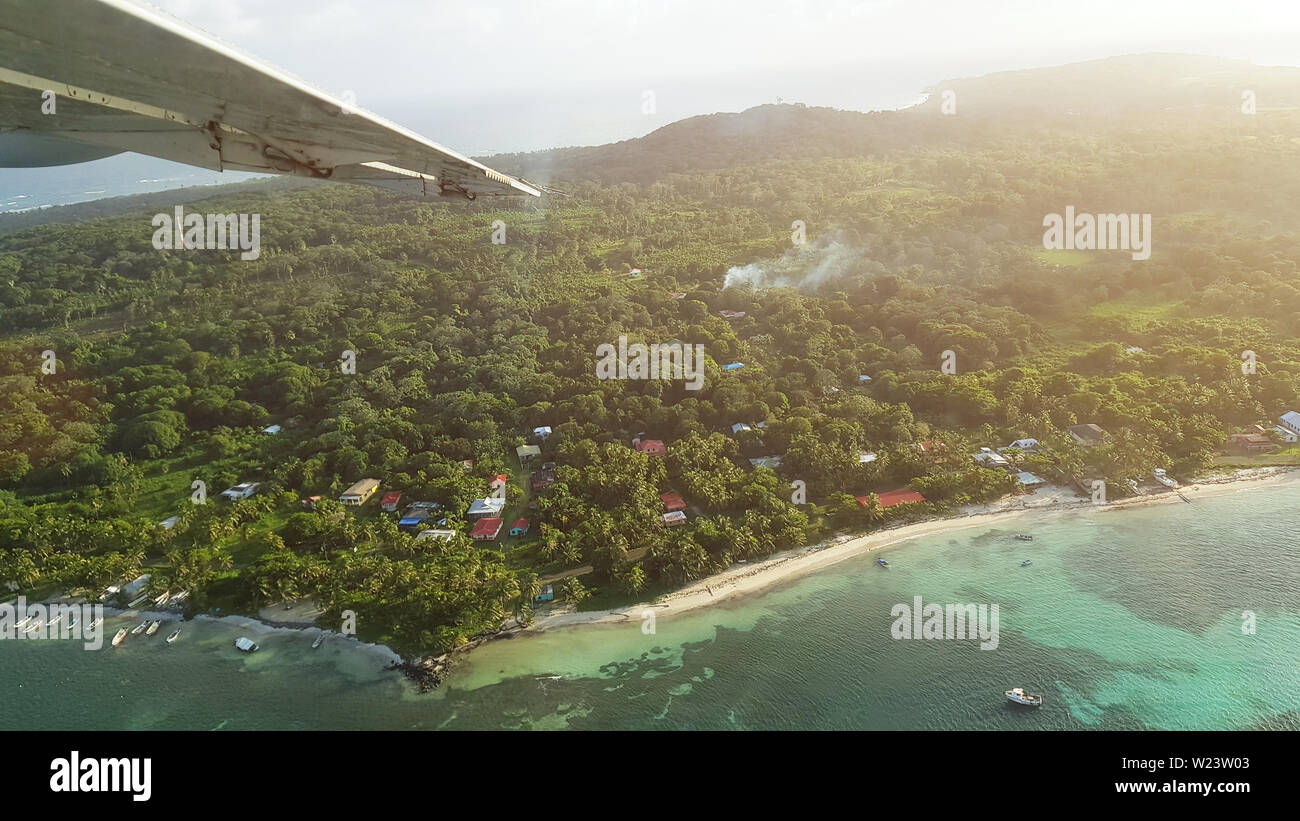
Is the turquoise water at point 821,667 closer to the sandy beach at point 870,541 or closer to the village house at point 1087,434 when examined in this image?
the sandy beach at point 870,541

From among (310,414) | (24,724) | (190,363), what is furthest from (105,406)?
(24,724)

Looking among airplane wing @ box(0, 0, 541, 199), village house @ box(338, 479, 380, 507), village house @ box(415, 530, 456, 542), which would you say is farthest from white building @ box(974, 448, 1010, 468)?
airplane wing @ box(0, 0, 541, 199)

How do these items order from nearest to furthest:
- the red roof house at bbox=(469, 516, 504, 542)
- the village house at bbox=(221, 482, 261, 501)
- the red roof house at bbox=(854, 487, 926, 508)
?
the red roof house at bbox=(469, 516, 504, 542)
the red roof house at bbox=(854, 487, 926, 508)
the village house at bbox=(221, 482, 261, 501)

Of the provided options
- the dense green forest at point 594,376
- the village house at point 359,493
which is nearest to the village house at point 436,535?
the dense green forest at point 594,376

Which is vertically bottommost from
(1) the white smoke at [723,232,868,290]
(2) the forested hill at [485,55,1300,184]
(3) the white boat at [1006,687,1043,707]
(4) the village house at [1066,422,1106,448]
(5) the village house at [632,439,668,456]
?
(3) the white boat at [1006,687,1043,707]

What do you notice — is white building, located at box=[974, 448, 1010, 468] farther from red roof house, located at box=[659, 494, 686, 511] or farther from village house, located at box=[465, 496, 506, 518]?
village house, located at box=[465, 496, 506, 518]
